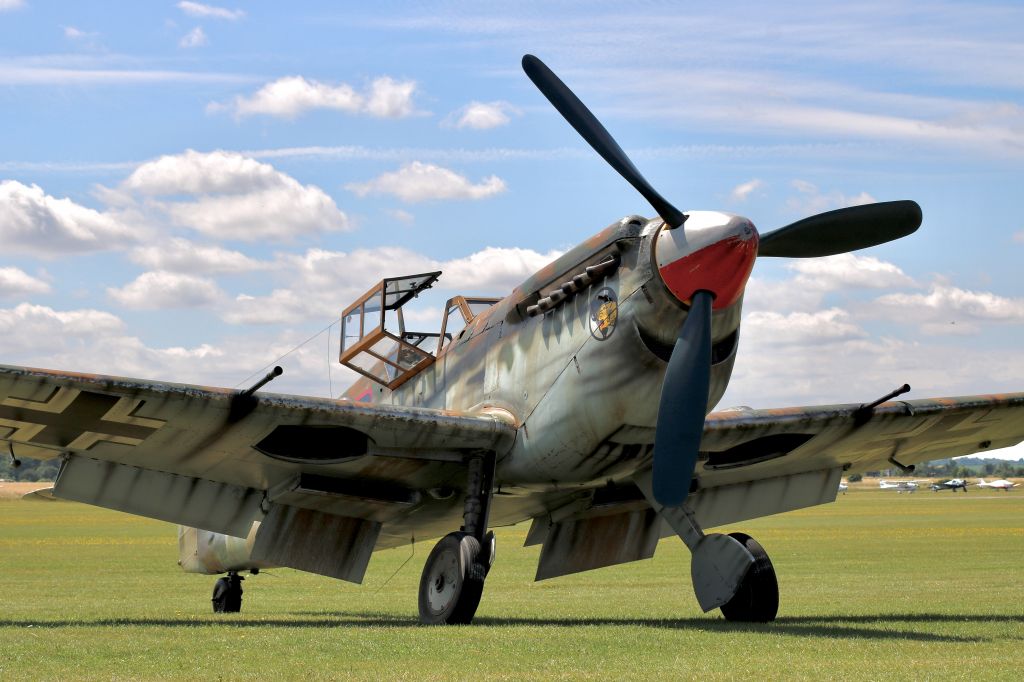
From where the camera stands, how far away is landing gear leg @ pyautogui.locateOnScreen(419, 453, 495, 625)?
12.0 m

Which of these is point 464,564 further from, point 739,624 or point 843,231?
point 843,231

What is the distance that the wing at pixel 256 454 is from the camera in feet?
37.9

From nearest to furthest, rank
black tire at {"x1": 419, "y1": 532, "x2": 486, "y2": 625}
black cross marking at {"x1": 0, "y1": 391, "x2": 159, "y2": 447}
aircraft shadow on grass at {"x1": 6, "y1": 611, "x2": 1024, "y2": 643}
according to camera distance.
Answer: aircraft shadow on grass at {"x1": 6, "y1": 611, "x2": 1024, "y2": 643}
black cross marking at {"x1": 0, "y1": 391, "x2": 159, "y2": 447}
black tire at {"x1": 419, "y1": 532, "x2": 486, "y2": 625}

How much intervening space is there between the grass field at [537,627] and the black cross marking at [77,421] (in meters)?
1.81

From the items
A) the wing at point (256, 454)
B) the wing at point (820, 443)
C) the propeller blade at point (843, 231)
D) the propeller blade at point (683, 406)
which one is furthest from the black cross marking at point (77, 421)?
the propeller blade at point (843, 231)

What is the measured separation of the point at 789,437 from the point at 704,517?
5.66 ft

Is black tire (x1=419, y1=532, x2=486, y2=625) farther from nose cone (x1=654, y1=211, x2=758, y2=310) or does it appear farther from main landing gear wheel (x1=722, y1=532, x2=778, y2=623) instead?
nose cone (x1=654, y1=211, x2=758, y2=310)

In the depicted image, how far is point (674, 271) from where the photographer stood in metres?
11.1

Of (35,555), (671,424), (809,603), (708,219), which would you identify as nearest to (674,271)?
(708,219)

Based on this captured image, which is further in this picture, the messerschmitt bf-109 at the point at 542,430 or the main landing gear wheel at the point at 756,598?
the main landing gear wheel at the point at 756,598

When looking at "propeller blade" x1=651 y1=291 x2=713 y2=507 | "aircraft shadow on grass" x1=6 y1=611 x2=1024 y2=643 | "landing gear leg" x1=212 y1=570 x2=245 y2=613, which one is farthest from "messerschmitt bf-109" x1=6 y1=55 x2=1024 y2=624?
"landing gear leg" x1=212 y1=570 x2=245 y2=613

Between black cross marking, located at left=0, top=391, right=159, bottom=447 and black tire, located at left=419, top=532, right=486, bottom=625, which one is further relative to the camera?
black tire, located at left=419, top=532, right=486, bottom=625

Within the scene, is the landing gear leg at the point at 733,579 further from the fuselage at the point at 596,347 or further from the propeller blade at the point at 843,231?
the propeller blade at the point at 843,231

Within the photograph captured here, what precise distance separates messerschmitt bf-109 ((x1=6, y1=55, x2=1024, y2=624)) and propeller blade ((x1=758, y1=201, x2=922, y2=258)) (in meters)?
0.02
